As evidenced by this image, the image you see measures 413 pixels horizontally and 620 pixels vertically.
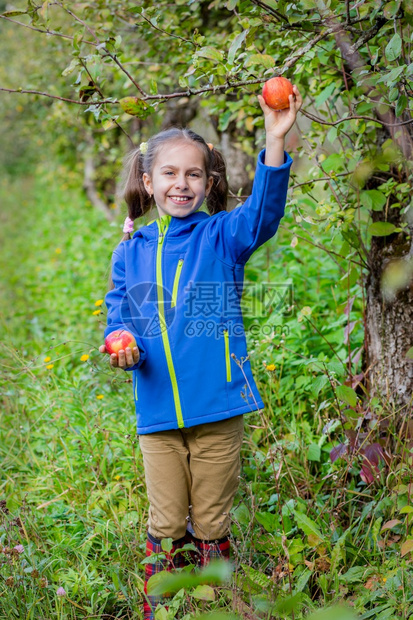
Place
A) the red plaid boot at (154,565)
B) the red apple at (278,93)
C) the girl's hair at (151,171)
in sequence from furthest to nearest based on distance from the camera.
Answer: the girl's hair at (151,171)
the red plaid boot at (154,565)
the red apple at (278,93)

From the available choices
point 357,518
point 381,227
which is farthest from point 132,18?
point 357,518

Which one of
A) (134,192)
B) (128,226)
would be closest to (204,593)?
(128,226)

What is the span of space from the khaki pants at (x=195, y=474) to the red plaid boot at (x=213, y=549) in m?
0.03

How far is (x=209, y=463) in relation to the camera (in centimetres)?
207

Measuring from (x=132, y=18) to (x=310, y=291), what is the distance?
1.86 meters

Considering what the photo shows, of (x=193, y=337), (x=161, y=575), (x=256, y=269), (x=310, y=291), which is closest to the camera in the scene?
(x=161, y=575)

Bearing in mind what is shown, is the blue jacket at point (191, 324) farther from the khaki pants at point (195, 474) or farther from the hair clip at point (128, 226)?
the hair clip at point (128, 226)

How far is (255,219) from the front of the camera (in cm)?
186

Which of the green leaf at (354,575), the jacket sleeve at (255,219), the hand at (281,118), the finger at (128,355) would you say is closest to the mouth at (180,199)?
the jacket sleeve at (255,219)

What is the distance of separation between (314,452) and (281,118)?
1.32 metres

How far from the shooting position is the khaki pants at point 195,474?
2064 millimetres

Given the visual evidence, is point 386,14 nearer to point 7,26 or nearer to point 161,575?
point 161,575

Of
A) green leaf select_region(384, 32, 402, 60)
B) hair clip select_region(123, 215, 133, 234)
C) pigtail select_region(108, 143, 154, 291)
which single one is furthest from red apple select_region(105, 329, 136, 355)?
green leaf select_region(384, 32, 402, 60)

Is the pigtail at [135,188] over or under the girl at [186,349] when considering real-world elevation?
Result: over
